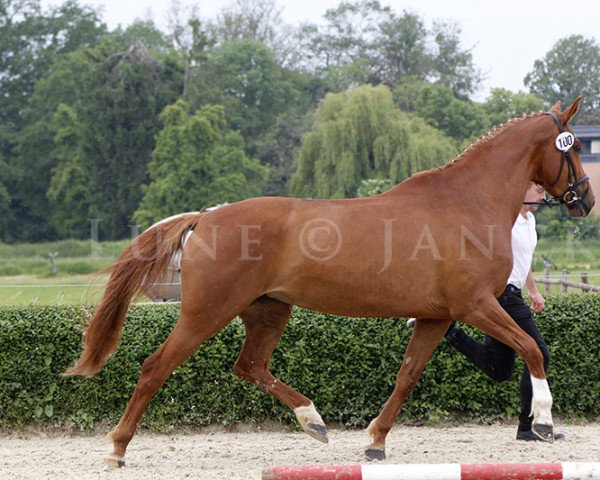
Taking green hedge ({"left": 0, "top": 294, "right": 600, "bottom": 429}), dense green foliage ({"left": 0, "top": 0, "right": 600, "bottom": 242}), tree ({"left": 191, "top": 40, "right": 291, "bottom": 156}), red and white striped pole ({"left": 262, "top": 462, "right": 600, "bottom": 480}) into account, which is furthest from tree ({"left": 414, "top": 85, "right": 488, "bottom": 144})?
red and white striped pole ({"left": 262, "top": 462, "right": 600, "bottom": 480})

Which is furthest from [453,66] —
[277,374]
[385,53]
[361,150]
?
[277,374]

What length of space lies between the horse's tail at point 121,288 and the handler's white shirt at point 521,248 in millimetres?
2142

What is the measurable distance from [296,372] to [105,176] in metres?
39.2

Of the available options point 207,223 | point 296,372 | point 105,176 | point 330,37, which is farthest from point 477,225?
point 330,37

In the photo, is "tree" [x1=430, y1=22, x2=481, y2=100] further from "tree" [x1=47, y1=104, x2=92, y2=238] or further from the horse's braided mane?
the horse's braided mane

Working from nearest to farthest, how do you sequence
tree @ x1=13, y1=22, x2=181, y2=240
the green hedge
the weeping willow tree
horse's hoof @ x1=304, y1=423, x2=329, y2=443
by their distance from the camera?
horse's hoof @ x1=304, y1=423, x2=329, y2=443, the green hedge, the weeping willow tree, tree @ x1=13, y1=22, x2=181, y2=240

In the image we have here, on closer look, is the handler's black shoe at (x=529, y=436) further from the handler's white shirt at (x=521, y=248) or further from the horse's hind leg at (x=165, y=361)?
the horse's hind leg at (x=165, y=361)

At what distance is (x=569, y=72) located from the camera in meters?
69.1

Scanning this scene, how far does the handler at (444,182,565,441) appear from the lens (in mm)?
6047

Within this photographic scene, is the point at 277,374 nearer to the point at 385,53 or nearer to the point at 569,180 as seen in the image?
the point at 569,180

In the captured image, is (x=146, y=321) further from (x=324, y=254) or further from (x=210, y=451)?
(x=324, y=254)

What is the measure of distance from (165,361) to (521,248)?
2.51 meters

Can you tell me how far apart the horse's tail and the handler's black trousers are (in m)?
2.02

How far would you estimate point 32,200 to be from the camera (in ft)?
155
